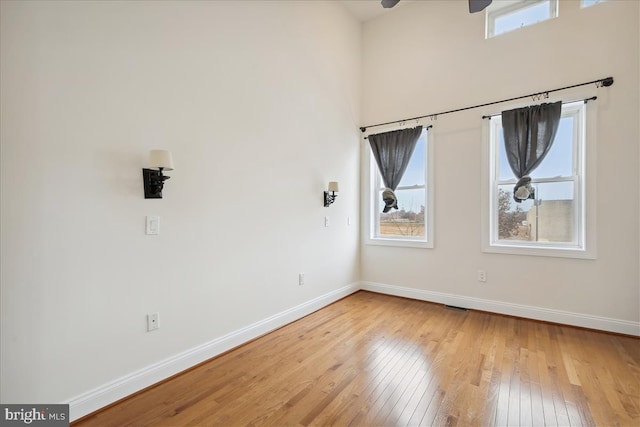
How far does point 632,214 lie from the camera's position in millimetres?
2836

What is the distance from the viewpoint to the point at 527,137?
3277 millimetres

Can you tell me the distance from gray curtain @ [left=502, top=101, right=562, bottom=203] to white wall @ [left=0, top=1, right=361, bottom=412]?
2289mm

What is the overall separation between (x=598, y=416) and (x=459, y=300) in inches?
78.3

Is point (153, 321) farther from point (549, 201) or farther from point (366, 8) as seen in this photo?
point (366, 8)

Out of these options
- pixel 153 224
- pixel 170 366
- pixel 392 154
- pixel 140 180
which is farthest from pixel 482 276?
pixel 140 180

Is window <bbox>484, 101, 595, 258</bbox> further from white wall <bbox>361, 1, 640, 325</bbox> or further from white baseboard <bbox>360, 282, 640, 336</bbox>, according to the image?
white baseboard <bbox>360, 282, 640, 336</bbox>

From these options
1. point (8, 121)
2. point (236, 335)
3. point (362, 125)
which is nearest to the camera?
point (8, 121)

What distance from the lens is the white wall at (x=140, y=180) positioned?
159cm

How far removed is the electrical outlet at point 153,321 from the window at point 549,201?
3.47 m

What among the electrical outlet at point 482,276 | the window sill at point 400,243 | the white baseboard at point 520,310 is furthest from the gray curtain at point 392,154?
the electrical outlet at point 482,276

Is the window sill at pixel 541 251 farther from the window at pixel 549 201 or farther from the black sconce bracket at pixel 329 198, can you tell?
the black sconce bracket at pixel 329 198

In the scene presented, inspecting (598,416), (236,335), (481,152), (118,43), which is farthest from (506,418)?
(118,43)

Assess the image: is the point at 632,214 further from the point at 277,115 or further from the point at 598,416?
the point at 277,115

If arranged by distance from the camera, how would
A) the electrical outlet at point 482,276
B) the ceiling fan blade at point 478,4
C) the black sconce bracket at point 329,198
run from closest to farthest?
1. the ceiling fan blade at point 478,4
2. the electrical outlet at point 482,276
3. the black sconce bracket at point 329,198
